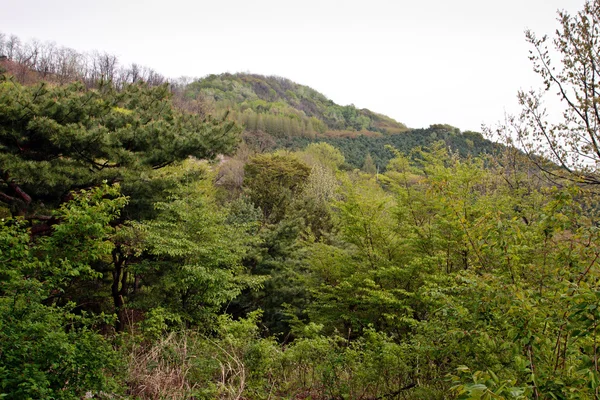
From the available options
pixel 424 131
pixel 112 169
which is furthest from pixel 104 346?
pixel 424 131

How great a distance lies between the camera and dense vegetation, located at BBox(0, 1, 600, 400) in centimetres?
275

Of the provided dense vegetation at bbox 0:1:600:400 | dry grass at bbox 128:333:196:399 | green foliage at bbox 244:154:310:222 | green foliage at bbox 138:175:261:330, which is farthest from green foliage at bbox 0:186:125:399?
green foliage at bbox 244:154:310:222

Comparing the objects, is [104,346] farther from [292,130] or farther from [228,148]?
[292,130]

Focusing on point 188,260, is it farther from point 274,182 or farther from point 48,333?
point 274,182

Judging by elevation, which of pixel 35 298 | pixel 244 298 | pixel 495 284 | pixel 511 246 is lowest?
pixel 244 298

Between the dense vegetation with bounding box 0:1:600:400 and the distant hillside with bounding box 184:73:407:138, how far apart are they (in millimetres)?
53260

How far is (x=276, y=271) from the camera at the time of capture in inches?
541

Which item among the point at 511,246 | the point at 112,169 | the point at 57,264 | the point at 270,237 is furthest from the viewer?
the point at 270,237

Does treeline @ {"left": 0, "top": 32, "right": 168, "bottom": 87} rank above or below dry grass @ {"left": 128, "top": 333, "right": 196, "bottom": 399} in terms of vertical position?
above

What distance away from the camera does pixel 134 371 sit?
15.3 ft

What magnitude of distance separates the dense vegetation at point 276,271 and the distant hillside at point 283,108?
53.3 metres

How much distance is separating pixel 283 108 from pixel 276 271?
3198 inches

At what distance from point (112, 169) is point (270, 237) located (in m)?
7.08

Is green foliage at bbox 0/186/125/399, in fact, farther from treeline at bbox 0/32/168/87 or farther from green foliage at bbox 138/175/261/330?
treeline at bbox 0/32/168/87
